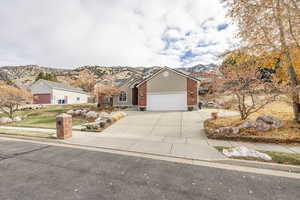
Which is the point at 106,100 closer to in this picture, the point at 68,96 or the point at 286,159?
the point at 68,96

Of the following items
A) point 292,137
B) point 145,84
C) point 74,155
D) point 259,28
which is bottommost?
point 74,155

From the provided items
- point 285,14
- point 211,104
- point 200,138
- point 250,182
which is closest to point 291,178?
point 250,182

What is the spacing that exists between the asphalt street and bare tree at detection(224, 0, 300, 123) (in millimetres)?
7144

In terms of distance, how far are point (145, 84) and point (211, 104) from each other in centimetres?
1236

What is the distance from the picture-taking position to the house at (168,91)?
1656 centimetres

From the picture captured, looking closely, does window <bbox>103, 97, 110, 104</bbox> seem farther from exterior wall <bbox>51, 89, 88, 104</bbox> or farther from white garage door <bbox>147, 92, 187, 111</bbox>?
exterior wall <bbox>51, 89, 88, 104</bbox>

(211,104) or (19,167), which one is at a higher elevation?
(211,104)

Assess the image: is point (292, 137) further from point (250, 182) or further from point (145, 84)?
point (145, 84)

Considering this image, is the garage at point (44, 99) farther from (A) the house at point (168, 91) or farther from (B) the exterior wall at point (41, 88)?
(A) the house at point (168, 91)

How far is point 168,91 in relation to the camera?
56.1 feet

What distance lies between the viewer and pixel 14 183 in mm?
3148

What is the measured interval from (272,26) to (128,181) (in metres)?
11.1

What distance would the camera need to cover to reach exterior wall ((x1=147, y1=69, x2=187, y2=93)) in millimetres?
16859

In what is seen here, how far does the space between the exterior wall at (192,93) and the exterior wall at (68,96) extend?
100 ft
